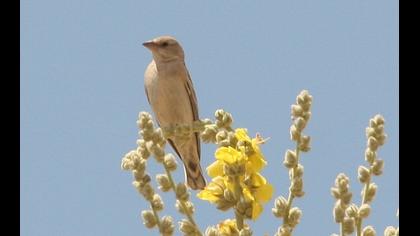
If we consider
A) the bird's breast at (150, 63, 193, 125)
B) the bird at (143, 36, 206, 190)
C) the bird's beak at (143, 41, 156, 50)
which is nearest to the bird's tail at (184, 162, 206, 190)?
the bird at (143, 36, 206, 190)

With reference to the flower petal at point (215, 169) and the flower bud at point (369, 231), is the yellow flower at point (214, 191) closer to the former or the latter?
the flower petal at point (215, 169)

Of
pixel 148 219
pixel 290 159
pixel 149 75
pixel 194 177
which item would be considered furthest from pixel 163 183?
pixel 149 75

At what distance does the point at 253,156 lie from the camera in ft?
8.70

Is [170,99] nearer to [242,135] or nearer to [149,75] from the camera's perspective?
[149,75]

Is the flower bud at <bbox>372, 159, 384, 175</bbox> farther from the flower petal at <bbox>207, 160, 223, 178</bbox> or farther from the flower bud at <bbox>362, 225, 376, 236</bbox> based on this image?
the flower petal at <bbox>207, 160, 223, 178</bbox>

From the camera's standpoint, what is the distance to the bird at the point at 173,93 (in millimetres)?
8883

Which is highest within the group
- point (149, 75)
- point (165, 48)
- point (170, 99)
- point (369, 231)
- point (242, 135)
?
point (165, 48)

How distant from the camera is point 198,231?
101 inches

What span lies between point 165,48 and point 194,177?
1854mm

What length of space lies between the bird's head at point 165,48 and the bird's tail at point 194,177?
59.0 inches
